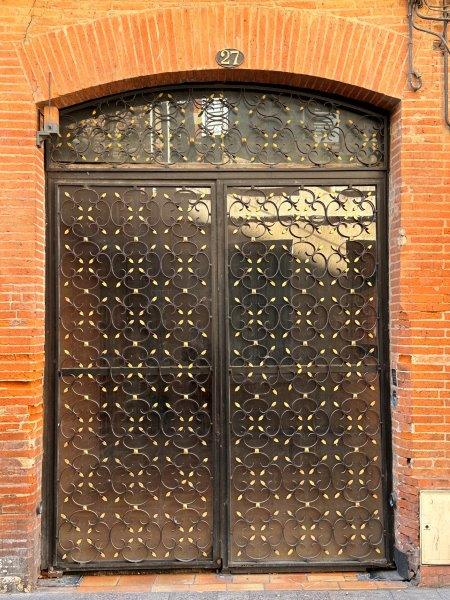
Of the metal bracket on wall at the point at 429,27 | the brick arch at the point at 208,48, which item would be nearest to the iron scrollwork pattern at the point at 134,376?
the brick arch at the point at 208,48

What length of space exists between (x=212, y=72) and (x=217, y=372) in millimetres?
A: 2357

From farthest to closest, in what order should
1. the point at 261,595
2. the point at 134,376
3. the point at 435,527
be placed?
1. the point at 134,376
2. the point at 435,527
3. the point at 261,595

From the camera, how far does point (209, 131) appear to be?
4797 millimetres

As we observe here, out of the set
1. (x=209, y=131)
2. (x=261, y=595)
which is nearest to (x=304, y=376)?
(x=261, y=595)

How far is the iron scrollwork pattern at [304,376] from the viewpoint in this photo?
185 inches

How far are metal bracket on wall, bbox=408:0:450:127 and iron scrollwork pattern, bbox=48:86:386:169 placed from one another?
447 mm

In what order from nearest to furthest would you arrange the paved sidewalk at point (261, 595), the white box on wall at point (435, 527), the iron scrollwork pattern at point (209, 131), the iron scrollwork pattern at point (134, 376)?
1. the paved sidewalk at point (261, 595)
2. the white box on wall at point (435, 527)
3. the iron scrollwork pattern at point (134, 376)
4. the iron scrollwork pattern at point (209, 131)

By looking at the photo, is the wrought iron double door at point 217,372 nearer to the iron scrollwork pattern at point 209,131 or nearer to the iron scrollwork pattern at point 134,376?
the iron scrollwork pattern at point 134,376

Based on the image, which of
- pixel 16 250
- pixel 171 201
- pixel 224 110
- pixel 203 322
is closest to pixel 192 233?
pixel 171 201

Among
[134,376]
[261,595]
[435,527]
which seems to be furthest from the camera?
[134,376]

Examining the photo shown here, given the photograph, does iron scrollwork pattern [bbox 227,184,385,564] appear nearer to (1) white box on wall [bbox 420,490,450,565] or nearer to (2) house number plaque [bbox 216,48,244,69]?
(1) white box on wall [bbox 420,490,450,565]

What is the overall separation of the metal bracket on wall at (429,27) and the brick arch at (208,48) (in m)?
0.08

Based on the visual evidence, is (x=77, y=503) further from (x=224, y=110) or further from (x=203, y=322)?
(x=224, y=110)

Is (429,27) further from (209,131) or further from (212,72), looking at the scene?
(209,131)
